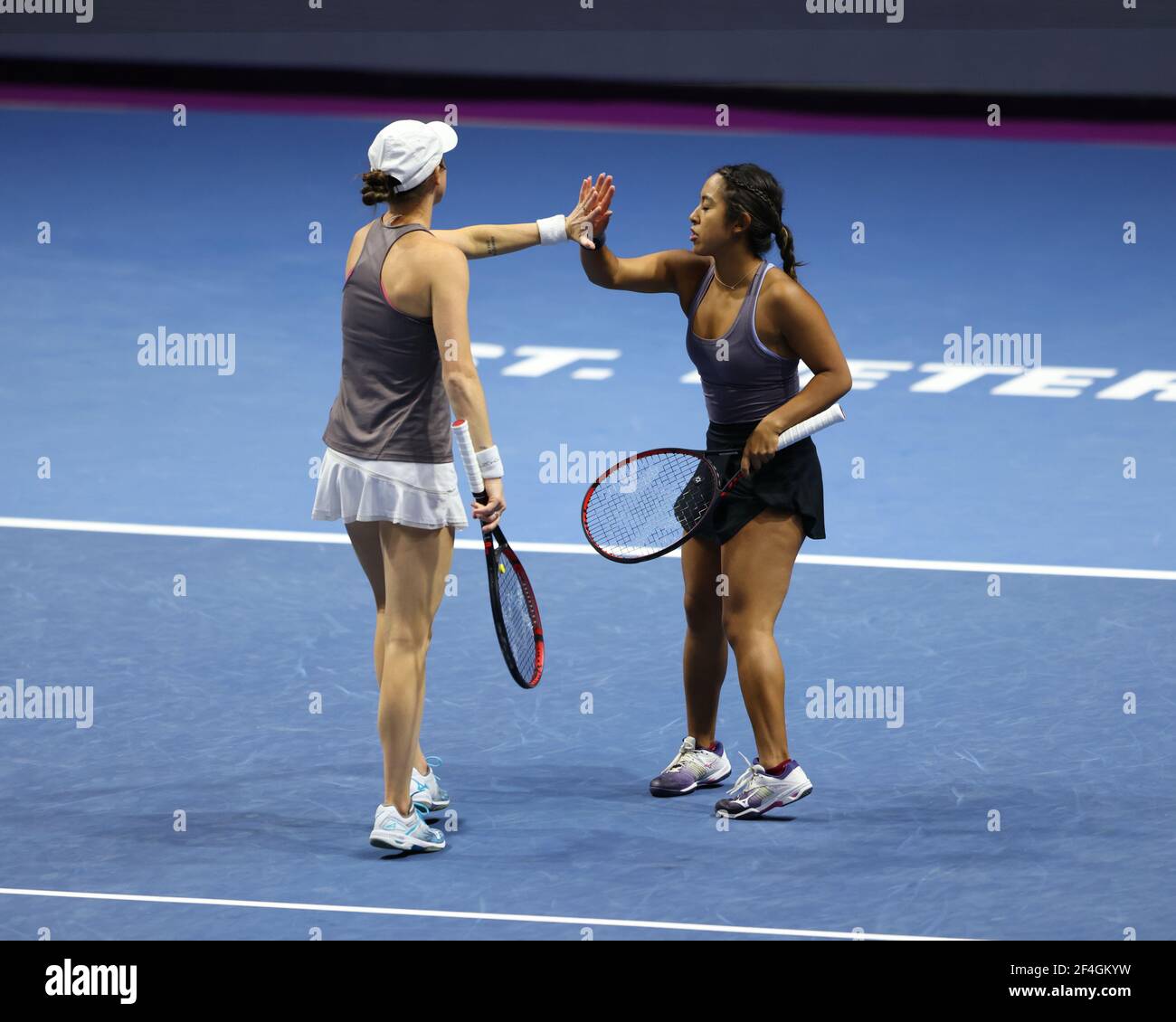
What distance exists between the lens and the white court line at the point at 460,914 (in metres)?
5.00

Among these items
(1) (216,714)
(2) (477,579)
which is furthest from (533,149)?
(1) (216,714)

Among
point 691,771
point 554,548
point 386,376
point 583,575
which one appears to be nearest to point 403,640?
point 386,376

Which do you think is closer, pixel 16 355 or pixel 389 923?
pixel 389 923

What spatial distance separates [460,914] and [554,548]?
361cm

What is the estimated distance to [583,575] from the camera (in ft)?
27.3

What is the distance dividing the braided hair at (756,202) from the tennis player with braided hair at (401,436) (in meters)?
0.89

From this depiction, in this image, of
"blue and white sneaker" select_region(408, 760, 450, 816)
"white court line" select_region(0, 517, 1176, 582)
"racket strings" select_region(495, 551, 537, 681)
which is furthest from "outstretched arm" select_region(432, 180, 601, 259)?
"white court line" select_region(0, 517, 1176, 582)

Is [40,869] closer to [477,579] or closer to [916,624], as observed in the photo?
[477,579]

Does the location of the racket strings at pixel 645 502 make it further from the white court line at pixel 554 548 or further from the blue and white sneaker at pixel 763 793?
the white court line at pixel 554 548

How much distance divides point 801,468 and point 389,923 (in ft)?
6.29

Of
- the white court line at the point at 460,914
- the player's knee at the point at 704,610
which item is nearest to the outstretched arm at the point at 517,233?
the player's knee at the point at 704,610

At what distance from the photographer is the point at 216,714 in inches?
264

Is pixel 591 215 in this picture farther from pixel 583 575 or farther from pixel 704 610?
pixel 583 575

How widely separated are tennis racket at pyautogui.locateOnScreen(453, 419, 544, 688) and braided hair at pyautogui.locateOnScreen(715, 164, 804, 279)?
1.14m
